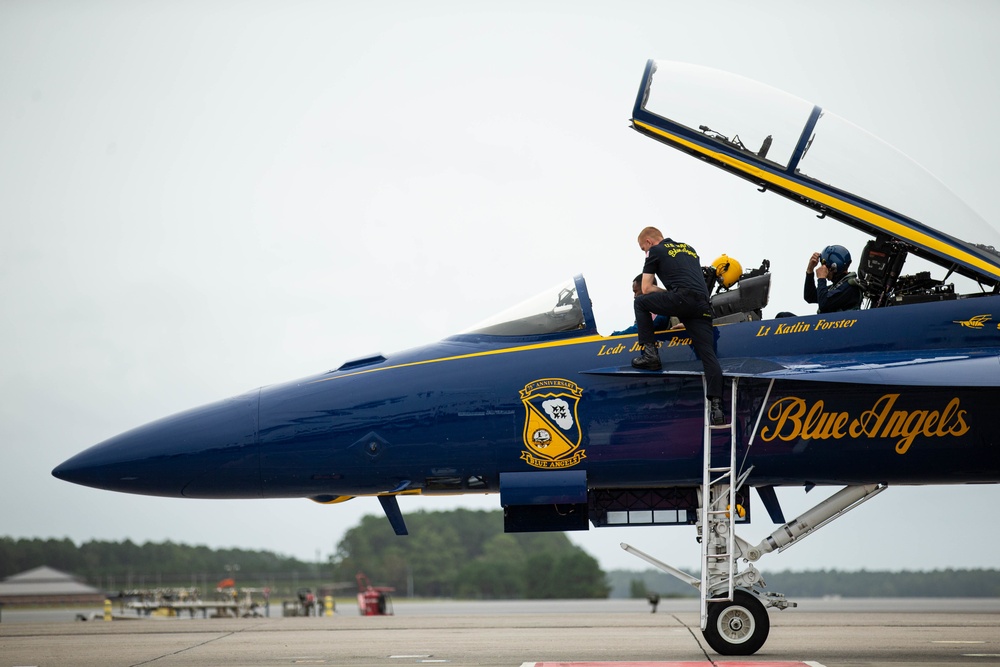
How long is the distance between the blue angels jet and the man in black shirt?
163 millimetres

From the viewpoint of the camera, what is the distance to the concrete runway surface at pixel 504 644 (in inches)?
337

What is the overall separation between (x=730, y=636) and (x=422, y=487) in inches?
116

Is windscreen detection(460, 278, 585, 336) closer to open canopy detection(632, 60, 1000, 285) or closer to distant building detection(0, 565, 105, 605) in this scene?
open canopy detection(632, 60, 1000, 285)

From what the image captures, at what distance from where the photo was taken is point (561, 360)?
8.89 meters

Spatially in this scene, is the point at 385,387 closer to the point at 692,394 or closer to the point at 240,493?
the point at 240,493

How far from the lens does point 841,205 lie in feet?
30.0

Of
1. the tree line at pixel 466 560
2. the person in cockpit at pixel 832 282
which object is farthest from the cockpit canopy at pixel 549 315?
the tree line at pixel 466 560

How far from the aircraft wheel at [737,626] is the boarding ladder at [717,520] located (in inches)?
4.9

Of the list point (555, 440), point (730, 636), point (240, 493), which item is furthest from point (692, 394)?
point (240, 493)

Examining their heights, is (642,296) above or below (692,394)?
above

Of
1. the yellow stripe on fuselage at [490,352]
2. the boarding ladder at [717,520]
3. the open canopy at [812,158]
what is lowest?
the boarding ladder at [717,520]

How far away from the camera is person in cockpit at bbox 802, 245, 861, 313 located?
360 inches

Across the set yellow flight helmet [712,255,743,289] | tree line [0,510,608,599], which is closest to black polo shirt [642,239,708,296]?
yellow flight helmet [712,255,743,289]

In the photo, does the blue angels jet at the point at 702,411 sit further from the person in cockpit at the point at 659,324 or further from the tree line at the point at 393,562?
the tree line at the point at 393,562
